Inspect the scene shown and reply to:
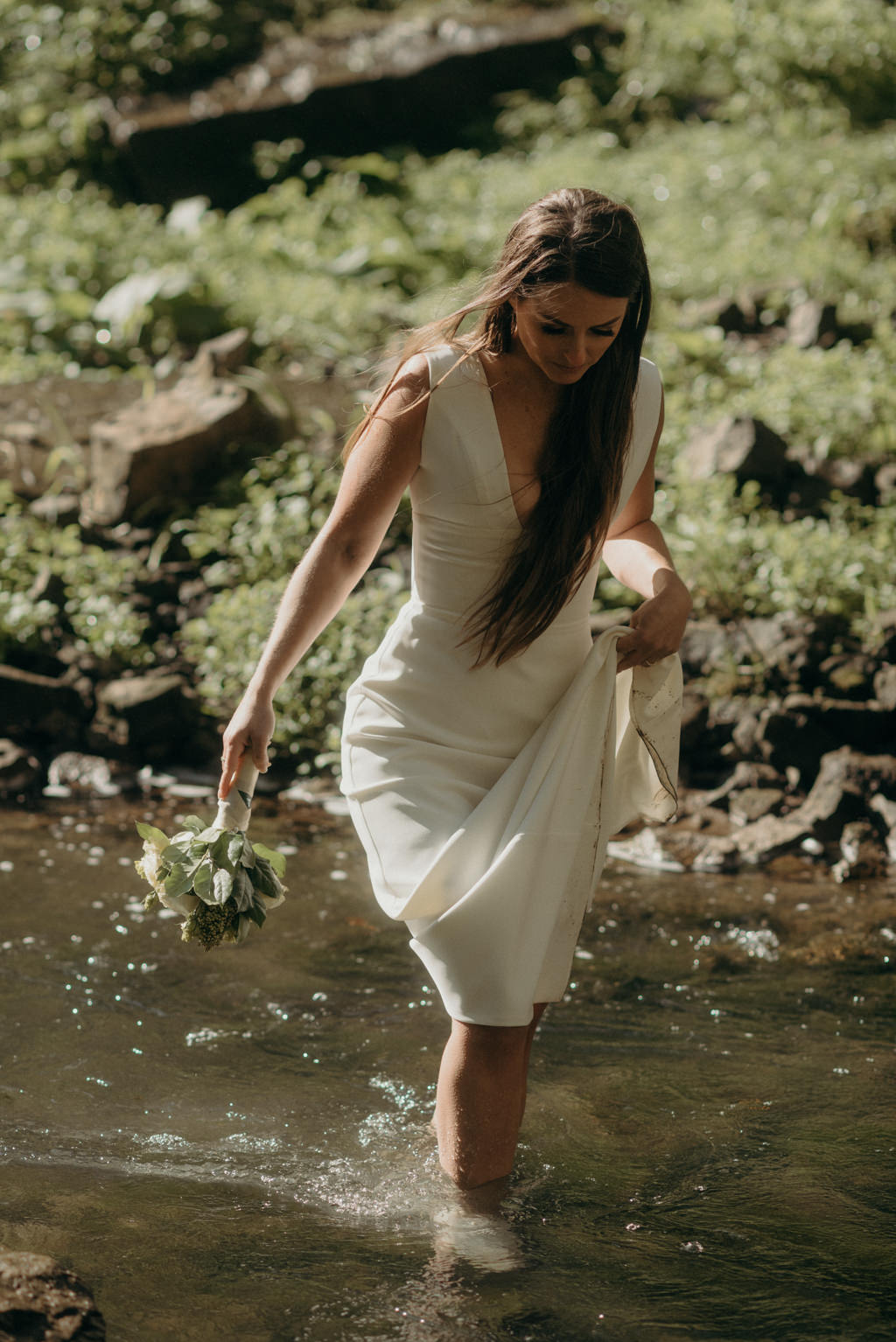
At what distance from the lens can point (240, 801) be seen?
2.72 meters

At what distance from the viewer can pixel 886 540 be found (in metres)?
6.38

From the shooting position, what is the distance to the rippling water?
107 inches

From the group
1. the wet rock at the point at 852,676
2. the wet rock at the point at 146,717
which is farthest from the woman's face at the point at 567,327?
the wet rock at the point at 146,717

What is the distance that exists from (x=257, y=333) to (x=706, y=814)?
16.8 feet

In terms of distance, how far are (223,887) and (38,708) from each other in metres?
3.90

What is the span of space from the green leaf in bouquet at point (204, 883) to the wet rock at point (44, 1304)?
686 millimetres

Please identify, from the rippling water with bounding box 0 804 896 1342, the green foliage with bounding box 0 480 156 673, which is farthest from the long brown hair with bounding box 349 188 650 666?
the green foliage with bounding box 0 480 156 673

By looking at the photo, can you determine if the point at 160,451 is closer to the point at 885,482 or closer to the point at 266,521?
the point at 266,521

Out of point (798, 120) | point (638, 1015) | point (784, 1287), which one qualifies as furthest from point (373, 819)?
point (798, 120)

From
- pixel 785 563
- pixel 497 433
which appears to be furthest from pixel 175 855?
pixel 785 563

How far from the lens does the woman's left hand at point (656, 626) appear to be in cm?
290

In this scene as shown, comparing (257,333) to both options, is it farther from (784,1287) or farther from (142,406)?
(784,1287)

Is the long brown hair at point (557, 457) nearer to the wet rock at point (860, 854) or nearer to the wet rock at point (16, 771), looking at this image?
the wet rock at point (860, 854)

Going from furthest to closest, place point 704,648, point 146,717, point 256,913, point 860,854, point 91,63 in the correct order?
point 91,63
point 146,717
point 704,648
point 860,854
point 256,913
